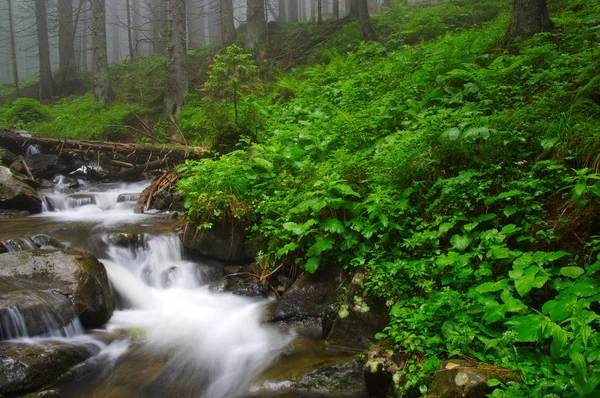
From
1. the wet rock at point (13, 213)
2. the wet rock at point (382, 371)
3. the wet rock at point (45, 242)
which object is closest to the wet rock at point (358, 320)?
the wet rock at point (382, 371)

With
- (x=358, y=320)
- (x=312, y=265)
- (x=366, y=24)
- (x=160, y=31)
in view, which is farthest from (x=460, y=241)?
(x=160, y=31)

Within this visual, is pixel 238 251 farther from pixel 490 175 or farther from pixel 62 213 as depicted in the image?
pixel 62 213

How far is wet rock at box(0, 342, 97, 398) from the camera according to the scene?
3666 millimetres

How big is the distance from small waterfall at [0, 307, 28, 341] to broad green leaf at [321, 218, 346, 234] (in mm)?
3572

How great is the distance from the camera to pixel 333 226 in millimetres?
4762

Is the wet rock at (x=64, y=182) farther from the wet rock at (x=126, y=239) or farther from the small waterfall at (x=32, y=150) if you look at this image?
the wet rock at (x=126, y=239)

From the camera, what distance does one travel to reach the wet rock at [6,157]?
390 inches

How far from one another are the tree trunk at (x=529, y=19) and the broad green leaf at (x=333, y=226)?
5.40 metres

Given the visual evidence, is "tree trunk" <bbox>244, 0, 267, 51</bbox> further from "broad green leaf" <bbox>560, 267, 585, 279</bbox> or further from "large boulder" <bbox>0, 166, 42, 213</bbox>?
"broad green leaf" <bbox>560, 267, 585, 279</bbox>

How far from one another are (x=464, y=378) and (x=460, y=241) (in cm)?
146

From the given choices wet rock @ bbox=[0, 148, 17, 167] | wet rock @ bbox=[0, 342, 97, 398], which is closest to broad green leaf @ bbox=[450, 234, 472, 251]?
wet rock @ bbox=[0, 342, 97, 398]

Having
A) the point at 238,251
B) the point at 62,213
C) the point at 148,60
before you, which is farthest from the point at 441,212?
the point at 148,60

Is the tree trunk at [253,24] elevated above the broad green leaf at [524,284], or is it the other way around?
the tree trunk at [253,24]

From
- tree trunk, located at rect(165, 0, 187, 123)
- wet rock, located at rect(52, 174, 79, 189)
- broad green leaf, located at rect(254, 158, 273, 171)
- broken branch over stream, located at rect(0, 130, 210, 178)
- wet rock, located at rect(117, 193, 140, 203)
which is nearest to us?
broad green leaf, located at rect(254, 158, 273, 171)
